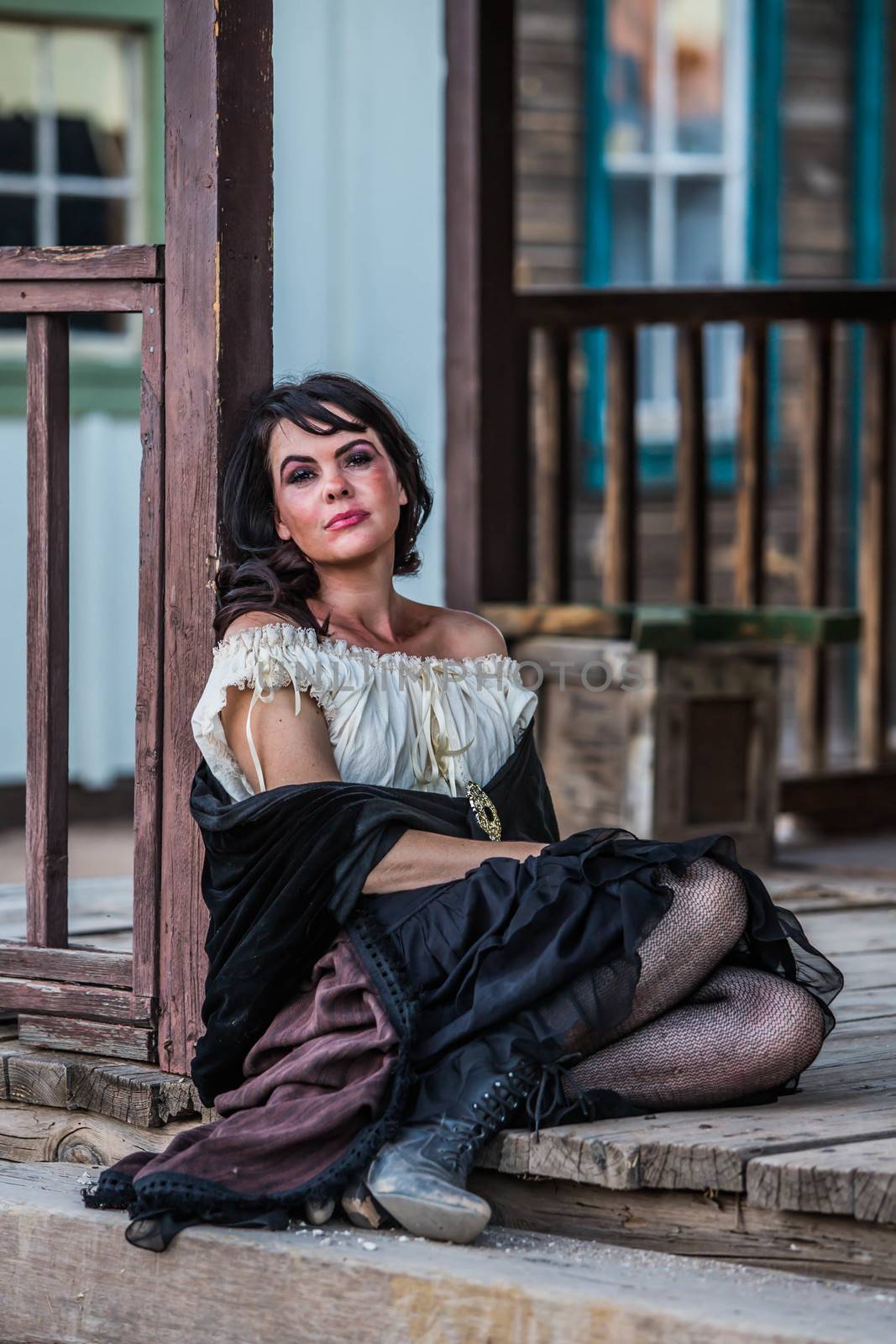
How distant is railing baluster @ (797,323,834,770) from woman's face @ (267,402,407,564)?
2.52m

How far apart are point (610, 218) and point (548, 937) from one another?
18.7 ft

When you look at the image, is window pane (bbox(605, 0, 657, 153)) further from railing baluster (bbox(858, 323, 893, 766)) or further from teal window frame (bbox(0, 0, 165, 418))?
railing baluster (bbox(858, 323, 893, 766))

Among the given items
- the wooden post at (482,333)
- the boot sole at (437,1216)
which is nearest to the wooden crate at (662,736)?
the wooden post at (482,333)

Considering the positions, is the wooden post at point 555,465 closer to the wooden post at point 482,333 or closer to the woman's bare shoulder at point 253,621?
the wooden post at point 482,333

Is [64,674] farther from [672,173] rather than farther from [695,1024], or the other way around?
[672,173]

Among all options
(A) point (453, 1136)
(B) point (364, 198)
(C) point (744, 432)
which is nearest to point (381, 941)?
(A) point (453, 1136)

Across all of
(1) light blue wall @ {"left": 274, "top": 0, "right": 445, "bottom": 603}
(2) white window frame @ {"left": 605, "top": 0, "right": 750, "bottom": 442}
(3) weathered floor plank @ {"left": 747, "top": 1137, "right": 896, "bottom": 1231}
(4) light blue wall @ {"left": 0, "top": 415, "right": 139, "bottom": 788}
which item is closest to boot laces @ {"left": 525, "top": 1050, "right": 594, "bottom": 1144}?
(3) weathered floor plank @ {"left": 747, "top": 1137, "right": 896, "bottom": 1231}

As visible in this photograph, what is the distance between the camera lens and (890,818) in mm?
5555

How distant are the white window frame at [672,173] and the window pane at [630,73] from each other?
3cm

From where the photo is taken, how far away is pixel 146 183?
6.68m

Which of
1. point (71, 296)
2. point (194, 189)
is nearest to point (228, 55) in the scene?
point (194, 189)

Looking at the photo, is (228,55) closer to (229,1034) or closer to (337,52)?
(229,1034)

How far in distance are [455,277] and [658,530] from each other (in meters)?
2.98

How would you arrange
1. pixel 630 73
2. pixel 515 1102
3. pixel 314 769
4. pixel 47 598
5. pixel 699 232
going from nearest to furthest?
1. pixel 515 1102
2. pixel 314 769
3. pixel 47 598
4. pixel 630 73
5. pixel 699 232
